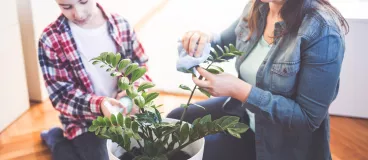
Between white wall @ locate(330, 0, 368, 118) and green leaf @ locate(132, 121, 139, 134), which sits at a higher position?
green leaf @ locate(132, 121, 139, 134)

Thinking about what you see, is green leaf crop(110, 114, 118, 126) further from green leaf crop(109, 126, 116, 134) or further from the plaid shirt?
the plaid shirt

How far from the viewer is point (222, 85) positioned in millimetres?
895

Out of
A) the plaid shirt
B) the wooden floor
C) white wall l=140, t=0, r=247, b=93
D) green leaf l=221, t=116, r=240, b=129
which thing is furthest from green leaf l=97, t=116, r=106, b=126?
white wall l=140, t=0, r=247, b=93

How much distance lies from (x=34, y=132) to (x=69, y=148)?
1.19ft

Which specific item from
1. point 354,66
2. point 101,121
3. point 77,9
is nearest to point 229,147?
point 101,121

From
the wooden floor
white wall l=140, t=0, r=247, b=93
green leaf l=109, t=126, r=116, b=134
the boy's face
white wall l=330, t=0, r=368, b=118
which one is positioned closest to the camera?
green leaf l=109, t=126, r=116, b=134

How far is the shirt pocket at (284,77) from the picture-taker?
0.95 m

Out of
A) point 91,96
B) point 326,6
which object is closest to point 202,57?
point 326,6

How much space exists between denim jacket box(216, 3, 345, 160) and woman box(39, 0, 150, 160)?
449 mm

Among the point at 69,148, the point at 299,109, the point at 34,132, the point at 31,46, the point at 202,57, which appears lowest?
the point at 34,132

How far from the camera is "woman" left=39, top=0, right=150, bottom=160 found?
1229 millimetres

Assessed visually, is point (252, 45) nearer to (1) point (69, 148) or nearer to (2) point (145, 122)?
(2) point (145, 122)

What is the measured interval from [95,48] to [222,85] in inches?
21.0

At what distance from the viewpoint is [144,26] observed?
196 centimetres
